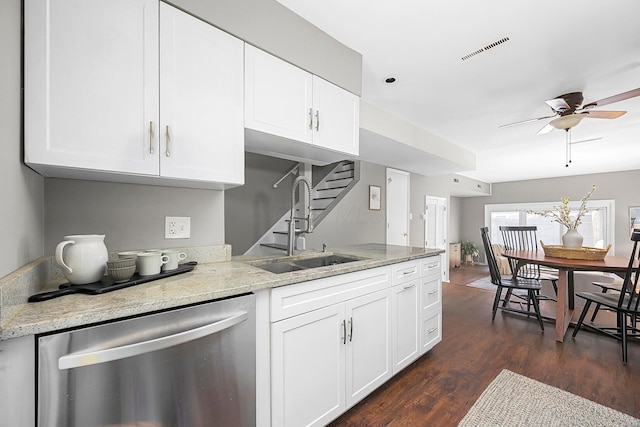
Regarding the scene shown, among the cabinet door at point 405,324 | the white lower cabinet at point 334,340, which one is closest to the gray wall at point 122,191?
the white lower cabinet at point 334,340

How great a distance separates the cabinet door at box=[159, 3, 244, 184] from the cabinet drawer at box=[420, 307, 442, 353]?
6.14ft

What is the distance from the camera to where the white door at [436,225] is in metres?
5.60

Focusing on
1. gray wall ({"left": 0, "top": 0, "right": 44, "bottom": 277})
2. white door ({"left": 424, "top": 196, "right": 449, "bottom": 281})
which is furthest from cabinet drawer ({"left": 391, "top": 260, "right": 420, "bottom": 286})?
white door ({"left": 424, "top": 196, "right": 449, "bottom": 281})

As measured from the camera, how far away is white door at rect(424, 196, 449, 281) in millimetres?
5595

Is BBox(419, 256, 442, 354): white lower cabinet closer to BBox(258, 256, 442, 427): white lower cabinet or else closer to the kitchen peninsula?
the kitchen peninsula

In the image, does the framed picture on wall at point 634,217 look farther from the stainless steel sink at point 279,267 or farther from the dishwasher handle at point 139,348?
the dishwasher handle at point 139,348

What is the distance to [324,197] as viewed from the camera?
4449 mm

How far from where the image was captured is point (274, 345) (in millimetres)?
1213

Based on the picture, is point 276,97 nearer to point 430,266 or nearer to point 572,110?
point 430,266

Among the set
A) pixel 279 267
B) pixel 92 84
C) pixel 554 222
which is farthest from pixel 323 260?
pixel 554 222

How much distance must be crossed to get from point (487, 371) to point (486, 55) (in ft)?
8.13

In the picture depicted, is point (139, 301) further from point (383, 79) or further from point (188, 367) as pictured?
point (383, 79)

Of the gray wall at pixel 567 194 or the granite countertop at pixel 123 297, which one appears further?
the gray wall at pixel 567 194

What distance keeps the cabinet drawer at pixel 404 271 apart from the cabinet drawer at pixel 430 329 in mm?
402
